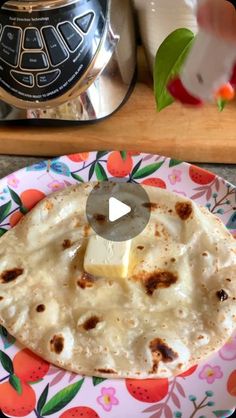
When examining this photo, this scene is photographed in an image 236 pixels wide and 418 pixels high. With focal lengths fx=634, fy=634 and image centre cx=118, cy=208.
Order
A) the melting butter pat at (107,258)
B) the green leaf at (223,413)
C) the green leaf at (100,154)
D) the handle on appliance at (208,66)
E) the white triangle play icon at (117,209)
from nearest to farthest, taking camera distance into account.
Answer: the handle on appliance at (208,66) < the green leaf at (223,413) < the melting butter pat at (107,258) < the white triangle play icon at (117,209) < the green leaf at (100,154)

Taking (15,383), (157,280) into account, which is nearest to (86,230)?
(157,280)

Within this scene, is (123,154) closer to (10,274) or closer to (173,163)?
(173,163)

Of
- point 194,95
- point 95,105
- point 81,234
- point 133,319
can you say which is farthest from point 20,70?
point 194,95

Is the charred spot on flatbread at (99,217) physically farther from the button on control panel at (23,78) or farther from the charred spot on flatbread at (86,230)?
the button on control panel at (23,78)

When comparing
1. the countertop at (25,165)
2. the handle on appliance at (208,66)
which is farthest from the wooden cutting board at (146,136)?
the handle on appliance at (208,66)

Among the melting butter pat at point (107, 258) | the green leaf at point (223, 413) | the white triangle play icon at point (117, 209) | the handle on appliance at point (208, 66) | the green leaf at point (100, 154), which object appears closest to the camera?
the handle on appliance at point (208, 66)

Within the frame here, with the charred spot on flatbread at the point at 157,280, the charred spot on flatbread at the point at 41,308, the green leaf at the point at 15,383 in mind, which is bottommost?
the green leaf at the point at 15,383
